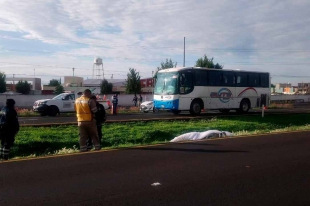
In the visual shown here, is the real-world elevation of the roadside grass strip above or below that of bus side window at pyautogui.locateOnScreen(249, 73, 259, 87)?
below

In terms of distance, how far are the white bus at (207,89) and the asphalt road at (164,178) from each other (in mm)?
13474

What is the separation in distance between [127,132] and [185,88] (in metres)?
8.24

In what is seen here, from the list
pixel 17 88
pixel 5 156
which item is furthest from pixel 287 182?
pixel 17 88

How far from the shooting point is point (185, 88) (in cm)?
2397

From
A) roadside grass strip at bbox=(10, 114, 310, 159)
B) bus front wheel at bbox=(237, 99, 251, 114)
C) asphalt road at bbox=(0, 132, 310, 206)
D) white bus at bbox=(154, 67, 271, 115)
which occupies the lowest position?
roadside grass strip at bbox=(10, 114, 310, 159)

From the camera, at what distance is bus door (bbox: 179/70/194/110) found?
78.0 feet

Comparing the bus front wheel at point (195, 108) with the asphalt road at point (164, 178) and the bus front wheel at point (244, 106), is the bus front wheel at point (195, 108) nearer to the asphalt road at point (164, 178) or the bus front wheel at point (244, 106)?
the bus front wheel at point (244, 106)

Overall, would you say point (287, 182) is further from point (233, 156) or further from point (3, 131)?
point (3, 131)

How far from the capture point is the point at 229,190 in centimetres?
629

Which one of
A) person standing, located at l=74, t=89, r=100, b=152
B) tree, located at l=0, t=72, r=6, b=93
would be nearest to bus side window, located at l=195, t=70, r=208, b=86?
person standing, located at l=74, t=89, r=100, b=152

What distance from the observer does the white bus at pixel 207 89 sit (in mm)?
23828

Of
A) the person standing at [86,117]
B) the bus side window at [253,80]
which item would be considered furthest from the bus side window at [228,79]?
the person standing at [86,117]

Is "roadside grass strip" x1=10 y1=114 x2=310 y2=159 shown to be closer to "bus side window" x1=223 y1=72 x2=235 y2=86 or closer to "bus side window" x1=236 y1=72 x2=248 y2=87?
"bus side window" x1=223 y1=72 x2=235 y2=86

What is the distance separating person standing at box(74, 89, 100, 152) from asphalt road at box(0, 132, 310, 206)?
85 cm
